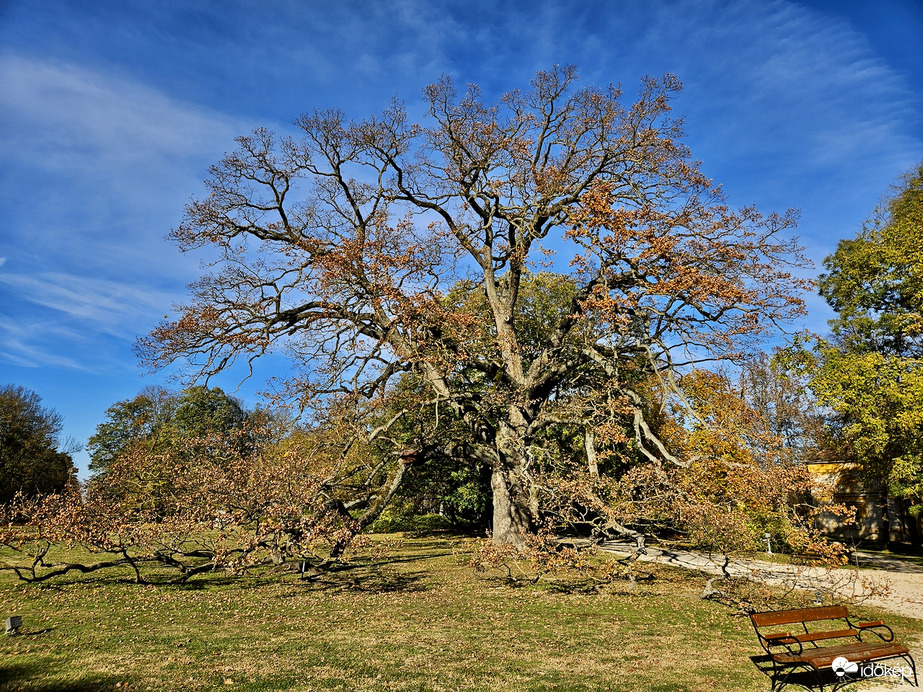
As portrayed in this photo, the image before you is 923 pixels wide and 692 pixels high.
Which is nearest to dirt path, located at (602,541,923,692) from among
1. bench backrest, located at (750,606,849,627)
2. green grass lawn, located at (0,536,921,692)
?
bench backrest, located at (750,606,849,627)

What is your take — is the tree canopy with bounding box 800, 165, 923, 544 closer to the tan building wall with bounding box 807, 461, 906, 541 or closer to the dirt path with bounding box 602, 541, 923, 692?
the dirt path with bounding box 602, 541, 923, 692

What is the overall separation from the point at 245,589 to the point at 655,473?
997 centimetres

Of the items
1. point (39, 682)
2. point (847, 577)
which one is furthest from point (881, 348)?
point (39, 682)

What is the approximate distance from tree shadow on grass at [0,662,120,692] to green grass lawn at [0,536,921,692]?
0.02 m

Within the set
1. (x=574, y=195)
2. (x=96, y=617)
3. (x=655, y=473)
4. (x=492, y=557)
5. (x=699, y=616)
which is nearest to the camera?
(x=96, y=617)

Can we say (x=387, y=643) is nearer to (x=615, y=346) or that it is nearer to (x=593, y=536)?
(x=593, y=536)

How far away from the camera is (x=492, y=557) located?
12.2 metres

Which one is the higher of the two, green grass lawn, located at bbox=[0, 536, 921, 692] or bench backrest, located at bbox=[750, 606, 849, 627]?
bench backrest, located at bbox=[750, 606, 849, 627]

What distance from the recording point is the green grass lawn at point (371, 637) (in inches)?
245

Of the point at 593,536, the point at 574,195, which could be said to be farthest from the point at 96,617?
the point at 574,195

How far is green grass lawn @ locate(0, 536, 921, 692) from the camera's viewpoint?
6.22 meters
